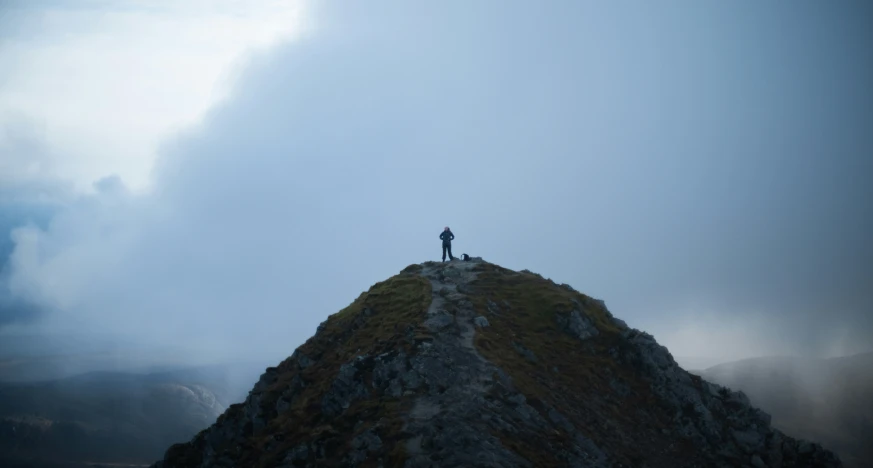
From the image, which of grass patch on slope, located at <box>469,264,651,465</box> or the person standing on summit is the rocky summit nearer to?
grass patch on slope, located at <box>469,264,651,465</box>

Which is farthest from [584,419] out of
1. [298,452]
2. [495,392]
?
[298,452]

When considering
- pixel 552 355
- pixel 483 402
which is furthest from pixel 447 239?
pixel 483 402

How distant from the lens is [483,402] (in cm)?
4406

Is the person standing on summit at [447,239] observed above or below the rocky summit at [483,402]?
above

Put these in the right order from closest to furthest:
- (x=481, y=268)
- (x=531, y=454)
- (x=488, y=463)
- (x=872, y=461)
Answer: (x=488, y=463), (x=531, y=454), (x=481, y=268), (x=872, y=461)

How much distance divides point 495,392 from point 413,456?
33.5 feet

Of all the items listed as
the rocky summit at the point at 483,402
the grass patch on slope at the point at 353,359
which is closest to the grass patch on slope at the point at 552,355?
the rocky summit at the point at 483,402

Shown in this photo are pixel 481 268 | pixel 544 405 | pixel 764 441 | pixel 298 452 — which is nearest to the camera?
pixel 298 452

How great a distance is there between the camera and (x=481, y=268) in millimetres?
74125

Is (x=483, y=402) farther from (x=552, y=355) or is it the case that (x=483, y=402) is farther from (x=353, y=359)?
(x=353, y=359)

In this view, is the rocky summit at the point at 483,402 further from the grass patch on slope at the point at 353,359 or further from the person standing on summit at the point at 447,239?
the person standing on summit at the point at 447,239

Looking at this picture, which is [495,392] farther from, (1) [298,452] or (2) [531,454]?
(1) [298,452]

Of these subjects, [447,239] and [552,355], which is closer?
[552,355]

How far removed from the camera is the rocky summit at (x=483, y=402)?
136 feet
